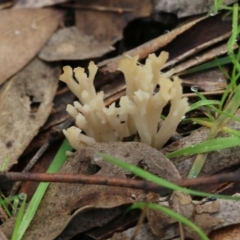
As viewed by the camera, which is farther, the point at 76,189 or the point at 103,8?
the point at 103,8

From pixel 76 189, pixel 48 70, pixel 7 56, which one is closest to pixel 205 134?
pixel 76 189

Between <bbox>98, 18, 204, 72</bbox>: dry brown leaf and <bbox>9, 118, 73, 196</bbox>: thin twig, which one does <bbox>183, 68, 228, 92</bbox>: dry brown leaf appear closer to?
<bbox>98, 18, 204, 72</bbox>: dry brown leaf

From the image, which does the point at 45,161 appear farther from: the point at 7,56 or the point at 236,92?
the point at 236,92

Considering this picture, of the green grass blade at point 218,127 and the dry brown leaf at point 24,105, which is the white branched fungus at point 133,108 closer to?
the green grass blade at point 218,127

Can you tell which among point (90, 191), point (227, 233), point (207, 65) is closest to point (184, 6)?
point (207, 65)

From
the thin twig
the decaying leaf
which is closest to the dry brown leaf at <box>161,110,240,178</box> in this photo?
the thin twig

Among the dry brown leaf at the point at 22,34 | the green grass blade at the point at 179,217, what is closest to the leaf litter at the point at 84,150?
the dry brown leaf at the point at 22,34
